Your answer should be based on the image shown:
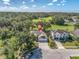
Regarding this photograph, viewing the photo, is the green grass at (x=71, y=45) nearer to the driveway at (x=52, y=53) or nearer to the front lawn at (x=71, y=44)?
the front lawn at (x=71, y=44)

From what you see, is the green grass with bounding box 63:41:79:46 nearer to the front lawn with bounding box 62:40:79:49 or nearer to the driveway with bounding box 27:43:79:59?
the front lawn with bounding box 62:40:79:49

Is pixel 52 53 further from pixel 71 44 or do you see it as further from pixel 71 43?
pixel 71 43

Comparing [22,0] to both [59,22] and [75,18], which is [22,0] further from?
[75,18]

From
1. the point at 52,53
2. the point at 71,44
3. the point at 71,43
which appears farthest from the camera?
the point at 71,43

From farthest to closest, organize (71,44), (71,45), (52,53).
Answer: (71,44), (71,45), (52,53)

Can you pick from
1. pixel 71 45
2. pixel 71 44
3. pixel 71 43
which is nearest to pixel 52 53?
pixel 71 45

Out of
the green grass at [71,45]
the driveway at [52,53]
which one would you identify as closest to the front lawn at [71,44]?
the green grass at [71,45]

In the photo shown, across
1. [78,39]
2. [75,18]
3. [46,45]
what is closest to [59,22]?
[75,18]

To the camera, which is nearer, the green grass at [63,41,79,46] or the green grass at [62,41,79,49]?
the green grass at [62,41,79,49]

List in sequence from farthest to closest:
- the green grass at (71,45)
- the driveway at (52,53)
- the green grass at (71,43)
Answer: the green grass at (71,43) → the green grass at (71,45) → the driveway at (52,53)

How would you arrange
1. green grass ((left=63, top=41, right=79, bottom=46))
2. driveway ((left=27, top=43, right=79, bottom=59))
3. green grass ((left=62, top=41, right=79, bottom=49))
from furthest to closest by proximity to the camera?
green grass ((left=63, top=41, right=79, bottom=46)), green grass ((left=62, top=41, right=79, bottom=49)), driveway ((left=27, top=43, right=79, bottom=59))

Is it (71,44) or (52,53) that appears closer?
(52,53)

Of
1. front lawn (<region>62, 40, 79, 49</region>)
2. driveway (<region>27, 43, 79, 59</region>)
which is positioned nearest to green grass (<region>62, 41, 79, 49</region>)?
front lawn (<region>62, 40, 79, 49</region>)
